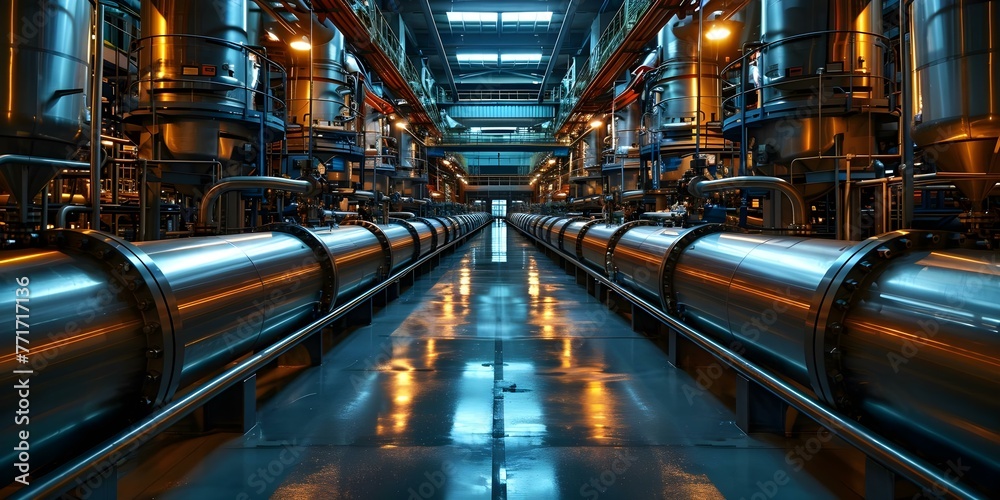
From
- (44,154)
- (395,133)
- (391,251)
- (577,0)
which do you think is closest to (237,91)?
(391,251)

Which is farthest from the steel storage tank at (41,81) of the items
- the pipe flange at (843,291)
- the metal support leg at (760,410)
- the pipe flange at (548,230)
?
the pipe flange at (548,230)

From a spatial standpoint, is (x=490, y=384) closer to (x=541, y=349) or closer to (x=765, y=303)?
(x=541, y=349)

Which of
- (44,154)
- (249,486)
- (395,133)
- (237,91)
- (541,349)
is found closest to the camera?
(249,486)

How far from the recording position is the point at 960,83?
3.03m

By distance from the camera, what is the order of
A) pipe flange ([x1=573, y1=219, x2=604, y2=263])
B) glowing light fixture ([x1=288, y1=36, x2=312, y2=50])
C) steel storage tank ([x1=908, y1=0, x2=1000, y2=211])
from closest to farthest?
steel storage tank ([x1=908, y1=0, x2=1000, y2=211]), pipe flange ([x1=573, y1=219, x2=604, y2=263]), glowing light fixture ([x1=288, y1=36, x2=312, y2=50])

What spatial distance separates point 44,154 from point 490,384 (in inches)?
119

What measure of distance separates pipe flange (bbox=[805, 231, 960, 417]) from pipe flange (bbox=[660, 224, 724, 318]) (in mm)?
2054

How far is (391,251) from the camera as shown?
6.68 meters

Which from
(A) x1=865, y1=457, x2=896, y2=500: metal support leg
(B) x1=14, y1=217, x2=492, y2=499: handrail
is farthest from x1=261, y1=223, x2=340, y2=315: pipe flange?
(A) x1=865, y1=457, x2=896, y2=500: metal support leg

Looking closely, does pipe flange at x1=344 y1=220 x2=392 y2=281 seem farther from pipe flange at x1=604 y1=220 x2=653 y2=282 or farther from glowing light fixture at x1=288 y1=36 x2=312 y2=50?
glowing light fixture at x1=288 y1=36 x2=312 y2=50

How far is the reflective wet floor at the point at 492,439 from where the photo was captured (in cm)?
244

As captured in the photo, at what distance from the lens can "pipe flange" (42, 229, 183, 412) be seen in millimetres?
2023

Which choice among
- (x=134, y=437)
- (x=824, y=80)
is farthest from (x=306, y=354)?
(x=824, y=80)

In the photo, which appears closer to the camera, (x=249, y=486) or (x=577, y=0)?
(x=249, y=486)
